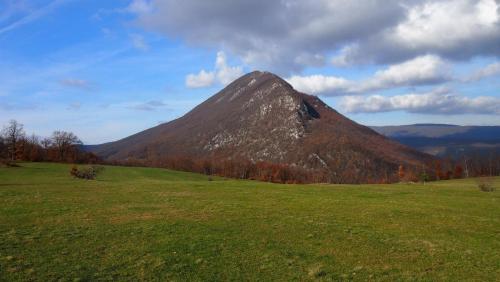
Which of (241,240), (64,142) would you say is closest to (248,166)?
(64,142)

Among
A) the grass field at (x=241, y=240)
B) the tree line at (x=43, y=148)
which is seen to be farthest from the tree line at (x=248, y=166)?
the grass field at (x=241, y=240)

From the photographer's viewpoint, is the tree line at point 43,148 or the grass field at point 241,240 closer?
the grass field at point 241,240

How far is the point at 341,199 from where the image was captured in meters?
31.0

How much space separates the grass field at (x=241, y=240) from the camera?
12531 mm

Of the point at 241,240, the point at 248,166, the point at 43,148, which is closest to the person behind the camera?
the point at 241,240

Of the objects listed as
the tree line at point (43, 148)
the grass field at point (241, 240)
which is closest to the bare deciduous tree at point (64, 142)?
the tree line at point (43, 148)

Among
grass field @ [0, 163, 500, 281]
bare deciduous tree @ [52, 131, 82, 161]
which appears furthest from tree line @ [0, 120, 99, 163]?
grass field @ [0, 163, 500, 281]

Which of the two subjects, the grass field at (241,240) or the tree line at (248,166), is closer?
the grass field at (241,240)

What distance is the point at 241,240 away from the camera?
16.4m

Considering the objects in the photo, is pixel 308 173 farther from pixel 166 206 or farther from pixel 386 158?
pixel 166 206

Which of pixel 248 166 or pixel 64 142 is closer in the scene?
pixel 64 142

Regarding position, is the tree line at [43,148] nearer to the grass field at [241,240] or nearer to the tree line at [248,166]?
the tree line at [248,166]

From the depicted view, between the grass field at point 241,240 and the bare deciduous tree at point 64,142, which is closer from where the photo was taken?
the grass field at point 241,240

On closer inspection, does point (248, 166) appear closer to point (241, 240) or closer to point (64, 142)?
point (64, 142)
